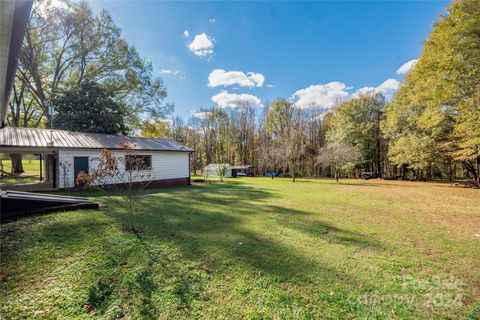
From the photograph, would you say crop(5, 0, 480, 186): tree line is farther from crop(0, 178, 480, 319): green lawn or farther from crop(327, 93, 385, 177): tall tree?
crop(0, 178, 480, 319): green lawn

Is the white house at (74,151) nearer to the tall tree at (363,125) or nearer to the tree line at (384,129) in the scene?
the tree line at (384,129)

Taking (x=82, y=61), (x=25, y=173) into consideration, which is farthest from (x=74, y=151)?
(x=25, y=173)

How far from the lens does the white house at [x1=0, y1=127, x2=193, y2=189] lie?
9.42 metres

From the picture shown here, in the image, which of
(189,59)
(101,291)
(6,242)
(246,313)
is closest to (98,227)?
(6,242)

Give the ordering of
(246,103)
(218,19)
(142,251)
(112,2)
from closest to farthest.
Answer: (142,251) → (112,2) → (218,19) → (246,103)

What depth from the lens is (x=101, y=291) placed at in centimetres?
259

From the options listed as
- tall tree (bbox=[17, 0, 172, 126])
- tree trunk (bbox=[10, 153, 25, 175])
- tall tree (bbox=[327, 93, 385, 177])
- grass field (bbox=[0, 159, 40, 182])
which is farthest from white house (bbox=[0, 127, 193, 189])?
tall tree (bbox=[327, 93, 385, 177])

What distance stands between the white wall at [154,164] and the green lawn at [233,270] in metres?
5.40

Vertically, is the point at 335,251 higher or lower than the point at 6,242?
lower

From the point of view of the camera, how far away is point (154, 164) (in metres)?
13.3

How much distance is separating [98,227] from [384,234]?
23.6ft

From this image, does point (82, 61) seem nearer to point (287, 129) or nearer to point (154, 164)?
point (154, 164)

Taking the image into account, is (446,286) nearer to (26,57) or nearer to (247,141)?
(26,57)

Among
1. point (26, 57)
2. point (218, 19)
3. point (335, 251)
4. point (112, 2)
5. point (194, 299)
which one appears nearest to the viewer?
point (194, 299)
